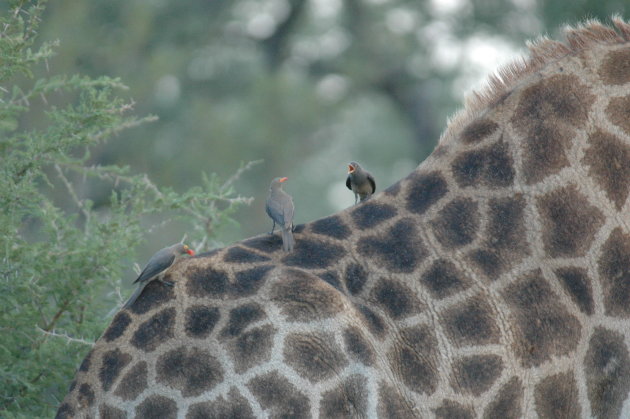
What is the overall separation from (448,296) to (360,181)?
3.28 ft

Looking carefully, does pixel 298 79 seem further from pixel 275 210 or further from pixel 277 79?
pixel 275 210

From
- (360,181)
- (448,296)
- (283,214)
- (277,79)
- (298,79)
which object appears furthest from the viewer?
(298,79)

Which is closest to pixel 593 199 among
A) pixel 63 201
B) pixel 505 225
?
pixel 505 225

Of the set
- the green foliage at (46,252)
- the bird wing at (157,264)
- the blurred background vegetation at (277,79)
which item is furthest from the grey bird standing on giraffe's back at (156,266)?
the blurred background vegetation at (277,79)

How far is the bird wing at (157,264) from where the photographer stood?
14.7ft

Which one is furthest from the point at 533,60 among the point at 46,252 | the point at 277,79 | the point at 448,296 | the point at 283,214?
the point at 277,79

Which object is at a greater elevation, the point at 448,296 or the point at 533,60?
the point at 533,60

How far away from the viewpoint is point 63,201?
12820 mm

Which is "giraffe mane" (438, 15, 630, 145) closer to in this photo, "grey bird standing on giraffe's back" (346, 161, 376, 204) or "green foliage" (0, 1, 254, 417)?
"grey bird standing on giraffe's back" (346, 161, 376, 204)

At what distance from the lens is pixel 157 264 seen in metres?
4.49

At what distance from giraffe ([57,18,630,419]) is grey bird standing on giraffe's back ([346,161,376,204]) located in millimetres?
357

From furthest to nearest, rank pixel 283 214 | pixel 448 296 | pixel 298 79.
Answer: pixel 298 79 → pixel 283 214 → pixel 448 296

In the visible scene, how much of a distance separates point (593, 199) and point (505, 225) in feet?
1.39

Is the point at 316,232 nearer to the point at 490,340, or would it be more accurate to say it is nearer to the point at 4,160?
the point at 490,340
